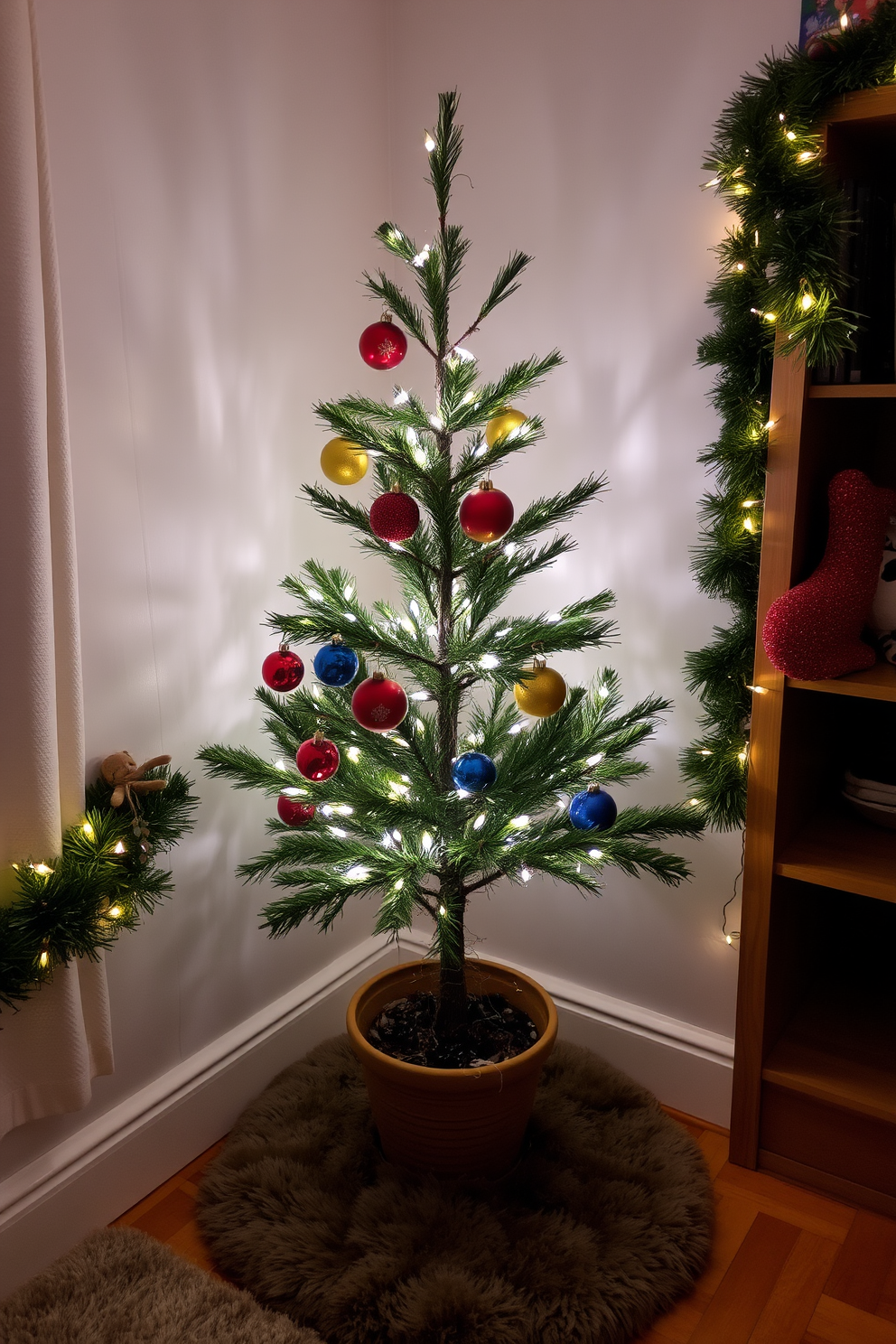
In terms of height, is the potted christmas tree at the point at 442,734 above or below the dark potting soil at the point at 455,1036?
above

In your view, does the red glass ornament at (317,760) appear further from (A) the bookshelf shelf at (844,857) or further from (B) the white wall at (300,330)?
(A) the bookshelf shelf at (844,857)

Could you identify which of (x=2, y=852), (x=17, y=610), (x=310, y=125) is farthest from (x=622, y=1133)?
(x=310, y=125)

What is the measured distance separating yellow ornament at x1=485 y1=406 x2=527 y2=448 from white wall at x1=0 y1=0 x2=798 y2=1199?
40 cm

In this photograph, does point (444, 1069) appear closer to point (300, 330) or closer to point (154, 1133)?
point (154, 1133)

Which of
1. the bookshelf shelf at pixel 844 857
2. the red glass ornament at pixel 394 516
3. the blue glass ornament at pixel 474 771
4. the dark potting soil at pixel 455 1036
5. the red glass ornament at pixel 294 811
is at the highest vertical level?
the red glass ornament at pixel 394 516

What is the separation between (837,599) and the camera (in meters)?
1.38

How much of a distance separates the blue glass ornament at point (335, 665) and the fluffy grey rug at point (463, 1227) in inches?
32.7

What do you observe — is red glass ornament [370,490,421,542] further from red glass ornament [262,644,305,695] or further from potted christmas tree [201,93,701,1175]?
red glass ornament [262,644,305,695]

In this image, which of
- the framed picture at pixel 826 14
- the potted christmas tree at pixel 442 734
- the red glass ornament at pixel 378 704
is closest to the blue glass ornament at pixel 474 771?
the potted christmas tree at pixel 442 734

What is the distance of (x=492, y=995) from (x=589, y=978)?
312 millimetres

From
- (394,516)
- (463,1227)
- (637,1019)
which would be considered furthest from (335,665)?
(637,1019)

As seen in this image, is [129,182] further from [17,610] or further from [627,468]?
[627,468]

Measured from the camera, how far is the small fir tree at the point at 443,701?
133 cm

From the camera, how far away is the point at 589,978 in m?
1.93
